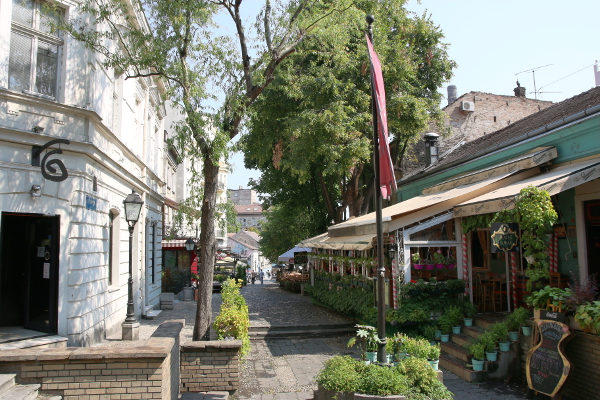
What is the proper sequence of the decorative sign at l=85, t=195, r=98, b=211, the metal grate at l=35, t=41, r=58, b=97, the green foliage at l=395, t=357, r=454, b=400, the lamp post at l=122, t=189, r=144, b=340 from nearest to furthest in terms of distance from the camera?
the green foliage at l=395, t=357, r=454, b=400, the metal grate at l=35, t=41, r=58, b=97, the decorative sign at l=85, t=195, r=98, b=211, the lamp post at l=122, t=189, r=144, b=340

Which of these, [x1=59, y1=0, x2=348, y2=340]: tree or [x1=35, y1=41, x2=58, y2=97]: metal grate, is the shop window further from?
[x1=35, y1=41, x2=58, y2=97]: metal grate

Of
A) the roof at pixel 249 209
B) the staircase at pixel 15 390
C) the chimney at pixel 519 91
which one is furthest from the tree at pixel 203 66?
the roof at pixel 249 209

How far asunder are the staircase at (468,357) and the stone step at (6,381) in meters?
6.71

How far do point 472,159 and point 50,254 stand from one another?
11.2 meters

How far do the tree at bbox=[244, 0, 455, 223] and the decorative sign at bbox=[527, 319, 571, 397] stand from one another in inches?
352

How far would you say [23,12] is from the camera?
8227 millimetres

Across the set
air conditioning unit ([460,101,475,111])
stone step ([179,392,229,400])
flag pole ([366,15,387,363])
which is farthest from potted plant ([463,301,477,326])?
air conditioning unit ([460,101,475,111])

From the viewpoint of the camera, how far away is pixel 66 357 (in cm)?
487

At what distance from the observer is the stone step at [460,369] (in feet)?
25.2

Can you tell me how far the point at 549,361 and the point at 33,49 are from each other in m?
10.1

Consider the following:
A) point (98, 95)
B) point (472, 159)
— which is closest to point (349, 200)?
point (472, 159)

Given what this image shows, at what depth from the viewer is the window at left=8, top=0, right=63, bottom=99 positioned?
26.4 ft

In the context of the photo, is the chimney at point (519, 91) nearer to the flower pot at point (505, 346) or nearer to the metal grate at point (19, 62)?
the flower pot at point (505, 346)

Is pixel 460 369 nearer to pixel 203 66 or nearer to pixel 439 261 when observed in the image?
pixel 439 261
